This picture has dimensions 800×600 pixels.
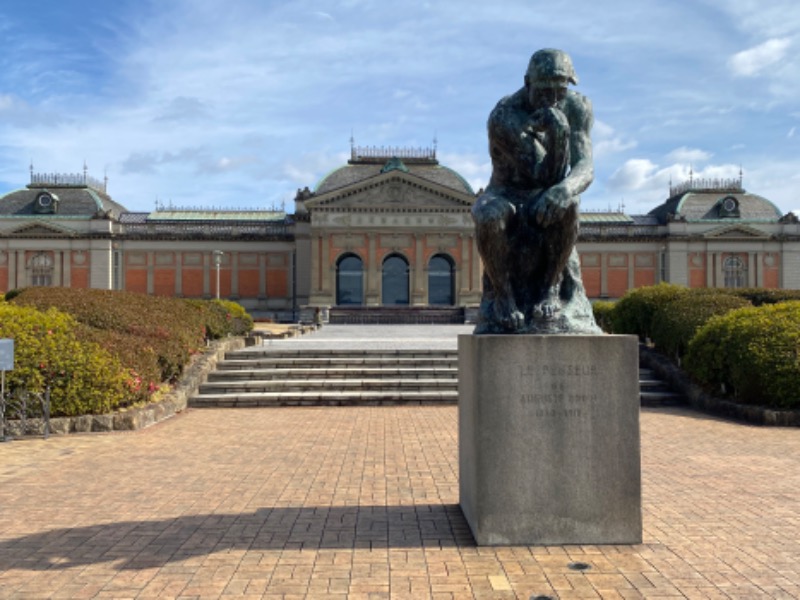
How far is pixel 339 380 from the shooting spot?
46.8 feet

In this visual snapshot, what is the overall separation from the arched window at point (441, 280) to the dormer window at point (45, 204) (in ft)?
107

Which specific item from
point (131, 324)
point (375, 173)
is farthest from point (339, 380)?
point (375, 173)

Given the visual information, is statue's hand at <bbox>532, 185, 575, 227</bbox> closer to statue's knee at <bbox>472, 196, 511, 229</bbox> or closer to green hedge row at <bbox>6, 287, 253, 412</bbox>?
statue's knee at <bbox>472, 196, 511, 229</bbox>

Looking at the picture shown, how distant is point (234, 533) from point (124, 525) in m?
0.97

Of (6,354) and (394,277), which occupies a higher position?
(394,277)

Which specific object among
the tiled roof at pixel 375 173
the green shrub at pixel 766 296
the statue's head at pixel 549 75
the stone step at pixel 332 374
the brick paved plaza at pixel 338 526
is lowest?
the brick paved plaza at pixel 338 526

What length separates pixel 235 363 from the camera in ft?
51.0

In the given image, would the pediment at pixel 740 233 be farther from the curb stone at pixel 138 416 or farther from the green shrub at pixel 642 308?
the curb stone at pixel 138 416

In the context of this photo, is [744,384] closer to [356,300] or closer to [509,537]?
[509,537]

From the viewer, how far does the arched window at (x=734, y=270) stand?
2356 inches

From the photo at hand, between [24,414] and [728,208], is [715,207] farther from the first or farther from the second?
[24,414]

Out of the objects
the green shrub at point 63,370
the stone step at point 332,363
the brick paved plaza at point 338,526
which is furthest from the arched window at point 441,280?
the brick paved plaza at point 338,526

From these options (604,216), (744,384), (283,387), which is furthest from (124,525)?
(604,216)

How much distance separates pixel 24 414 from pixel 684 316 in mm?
12930
